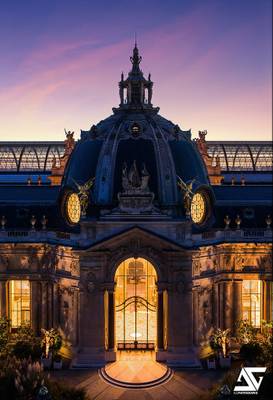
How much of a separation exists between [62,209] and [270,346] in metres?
24.7

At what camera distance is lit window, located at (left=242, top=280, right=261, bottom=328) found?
6400 cm

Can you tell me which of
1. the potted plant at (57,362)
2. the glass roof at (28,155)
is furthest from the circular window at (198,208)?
the glass roof at (28,155)

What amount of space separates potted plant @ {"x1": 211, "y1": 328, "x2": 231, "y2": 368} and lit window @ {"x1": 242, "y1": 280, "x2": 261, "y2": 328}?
5.95m

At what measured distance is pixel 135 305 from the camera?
192ft

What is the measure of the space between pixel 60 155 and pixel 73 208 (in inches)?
1431

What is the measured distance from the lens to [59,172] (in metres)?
73.2

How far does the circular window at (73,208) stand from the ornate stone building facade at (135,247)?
0.10 meters

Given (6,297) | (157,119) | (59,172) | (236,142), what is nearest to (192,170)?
(157,119)

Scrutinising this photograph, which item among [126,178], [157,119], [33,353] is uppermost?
[157,119]

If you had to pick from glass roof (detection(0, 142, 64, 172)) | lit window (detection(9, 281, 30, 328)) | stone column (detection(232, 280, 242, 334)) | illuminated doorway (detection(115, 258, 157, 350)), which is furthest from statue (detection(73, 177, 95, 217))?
glass roof (detection(0, 142, 64, 172))

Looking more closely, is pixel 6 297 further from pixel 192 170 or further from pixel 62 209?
pixel 192 170

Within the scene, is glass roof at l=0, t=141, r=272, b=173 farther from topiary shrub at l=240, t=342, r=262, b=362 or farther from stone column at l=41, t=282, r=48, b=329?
topiary shrub at l=240, t=342, r=262, b=362

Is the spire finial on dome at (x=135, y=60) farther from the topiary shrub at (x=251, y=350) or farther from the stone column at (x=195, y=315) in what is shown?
the topiary shrub at (x=251, y=350)
